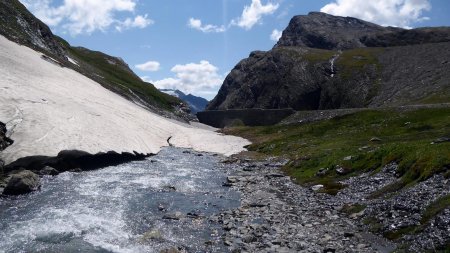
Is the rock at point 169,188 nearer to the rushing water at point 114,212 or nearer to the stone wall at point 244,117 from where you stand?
the rushing water at point 114,212

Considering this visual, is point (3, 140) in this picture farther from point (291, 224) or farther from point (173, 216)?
point (291, 224)

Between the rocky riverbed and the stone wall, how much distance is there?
260ft

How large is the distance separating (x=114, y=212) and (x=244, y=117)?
101374 mm

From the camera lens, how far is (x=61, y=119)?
4947 cm

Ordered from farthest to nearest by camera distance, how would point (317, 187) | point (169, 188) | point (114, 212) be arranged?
point (169, 188), point (317, 187), point (114, 212)

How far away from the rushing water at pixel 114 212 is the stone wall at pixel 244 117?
7186cm

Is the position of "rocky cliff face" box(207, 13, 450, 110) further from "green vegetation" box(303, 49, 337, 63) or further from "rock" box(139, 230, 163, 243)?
"rock" box(139, 230, 163, 243)

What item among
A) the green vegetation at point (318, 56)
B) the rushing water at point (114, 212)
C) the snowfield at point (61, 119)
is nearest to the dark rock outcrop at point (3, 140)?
the snowfield at point (61, 119)

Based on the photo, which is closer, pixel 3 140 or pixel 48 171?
pixel 48 171

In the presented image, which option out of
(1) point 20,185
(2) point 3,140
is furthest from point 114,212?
(2) point 3,140

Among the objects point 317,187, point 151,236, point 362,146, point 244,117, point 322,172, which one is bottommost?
point 151,236

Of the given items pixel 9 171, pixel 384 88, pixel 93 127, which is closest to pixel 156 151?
pixel 93 127

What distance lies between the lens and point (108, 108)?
72062 millimetres

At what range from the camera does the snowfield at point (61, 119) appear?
42000 millimetres
